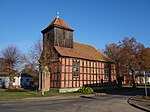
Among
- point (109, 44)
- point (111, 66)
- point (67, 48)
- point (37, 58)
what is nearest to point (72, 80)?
point (67, 48)

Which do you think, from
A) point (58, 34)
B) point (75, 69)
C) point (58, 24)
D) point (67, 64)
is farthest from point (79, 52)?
point (58, 24)

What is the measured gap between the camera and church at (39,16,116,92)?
100 ft

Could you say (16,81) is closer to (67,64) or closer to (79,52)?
(79,52)

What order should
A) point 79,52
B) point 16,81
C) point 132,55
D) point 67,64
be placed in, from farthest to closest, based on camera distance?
point 16,81
point 132,55
point 79,52
point 67,64

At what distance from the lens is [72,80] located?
3206cm

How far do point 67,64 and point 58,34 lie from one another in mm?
5947

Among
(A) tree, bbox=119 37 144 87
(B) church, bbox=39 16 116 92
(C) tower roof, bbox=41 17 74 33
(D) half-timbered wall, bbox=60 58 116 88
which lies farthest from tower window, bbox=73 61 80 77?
(A) tree, bbox=119 37 144 87

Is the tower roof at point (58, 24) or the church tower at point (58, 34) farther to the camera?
the tower roof at point (58, 24)

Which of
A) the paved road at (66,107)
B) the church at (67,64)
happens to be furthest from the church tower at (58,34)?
the paved road at (66,107)

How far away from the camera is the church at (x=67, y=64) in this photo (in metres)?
30.5

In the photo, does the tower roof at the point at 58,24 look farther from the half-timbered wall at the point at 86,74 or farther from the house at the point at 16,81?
the house at the point at 16,81

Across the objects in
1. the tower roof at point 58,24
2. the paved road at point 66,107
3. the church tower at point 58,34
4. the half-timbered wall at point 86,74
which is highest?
the tower roof at point 58,24

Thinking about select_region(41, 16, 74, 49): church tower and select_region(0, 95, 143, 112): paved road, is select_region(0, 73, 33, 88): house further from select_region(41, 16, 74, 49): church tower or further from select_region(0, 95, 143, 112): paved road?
select_region(0, 95, 143, 112): paved road

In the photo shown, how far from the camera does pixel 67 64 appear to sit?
3189 centimetres
